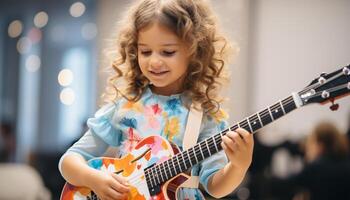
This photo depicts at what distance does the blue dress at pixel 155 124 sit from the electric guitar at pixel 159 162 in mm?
28

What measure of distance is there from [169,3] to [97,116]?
32cm

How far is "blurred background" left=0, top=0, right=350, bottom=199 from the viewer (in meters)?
4.23

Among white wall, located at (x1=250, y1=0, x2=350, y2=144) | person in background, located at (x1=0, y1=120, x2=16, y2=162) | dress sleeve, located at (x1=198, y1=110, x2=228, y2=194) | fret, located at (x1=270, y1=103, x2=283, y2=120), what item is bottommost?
person in background, located at (x1=0, y1=120, x2=16, y2=162)

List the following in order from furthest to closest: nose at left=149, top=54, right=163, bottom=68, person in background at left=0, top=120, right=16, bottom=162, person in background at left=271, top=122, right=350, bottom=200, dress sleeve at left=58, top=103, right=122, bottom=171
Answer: person in background at left=0, top=120, right=16, bottom=162
person in background at left=271, top=122, right=350, bottom=200
dress sleeve at left=58, top=103, right=122, bottom=171
nose at left=149, top=54, right=163, bottom=68

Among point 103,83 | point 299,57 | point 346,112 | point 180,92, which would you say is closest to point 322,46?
point 299,57

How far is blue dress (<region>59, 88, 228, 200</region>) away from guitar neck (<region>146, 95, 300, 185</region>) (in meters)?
0.05

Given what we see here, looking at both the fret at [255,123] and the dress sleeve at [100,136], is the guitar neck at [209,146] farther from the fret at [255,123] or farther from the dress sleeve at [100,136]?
the dress sleeve at [100,136]

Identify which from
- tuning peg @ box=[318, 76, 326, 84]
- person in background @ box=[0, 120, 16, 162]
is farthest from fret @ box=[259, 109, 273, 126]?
person in background @ box=[0, 120, 16, 162]

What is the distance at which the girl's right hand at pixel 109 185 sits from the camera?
144cm

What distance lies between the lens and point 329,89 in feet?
4.16

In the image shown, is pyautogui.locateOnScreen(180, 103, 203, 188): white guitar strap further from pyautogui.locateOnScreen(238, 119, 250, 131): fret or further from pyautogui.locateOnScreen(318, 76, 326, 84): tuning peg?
pyautogui.locateOnScreen(318, 76, 326, 84): tuning peg

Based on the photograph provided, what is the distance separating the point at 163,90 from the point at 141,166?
0.19 meters

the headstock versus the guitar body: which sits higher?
the headstock

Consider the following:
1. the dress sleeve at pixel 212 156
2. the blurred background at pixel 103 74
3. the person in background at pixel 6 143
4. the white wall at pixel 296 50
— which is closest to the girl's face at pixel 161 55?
the dress sleeve at pixel 212 156
